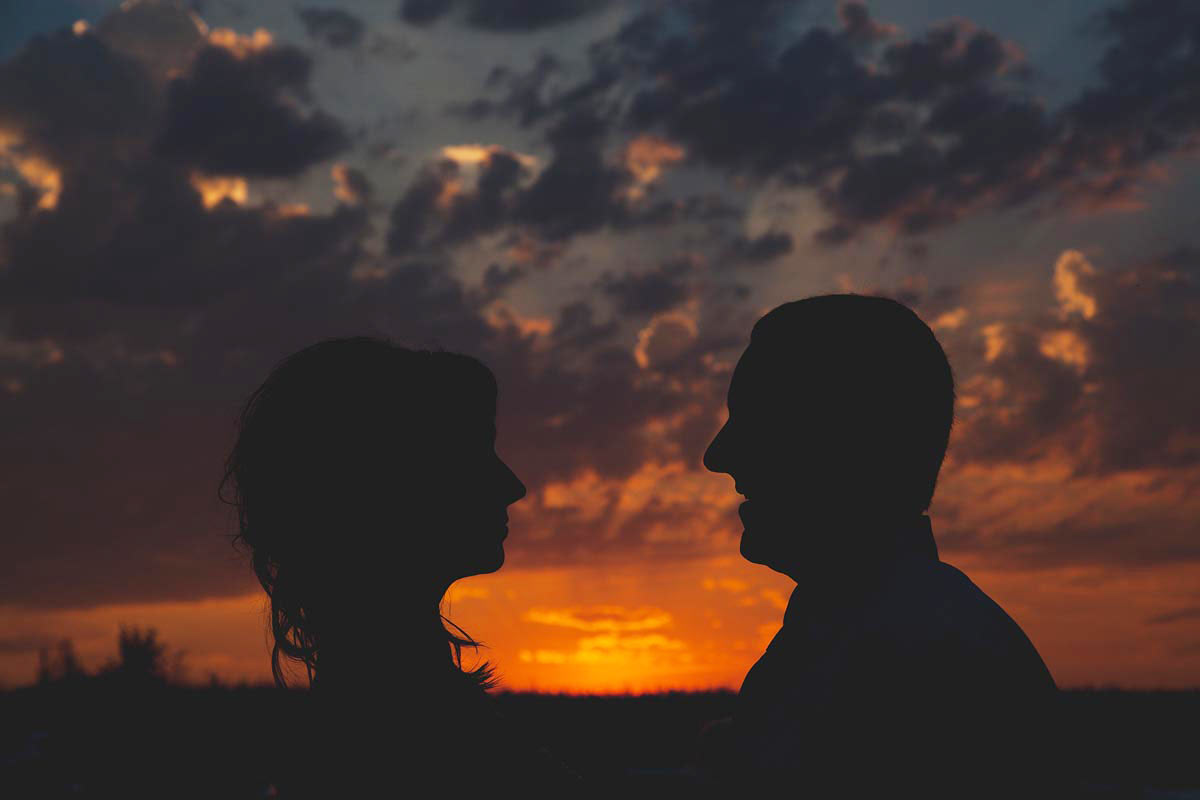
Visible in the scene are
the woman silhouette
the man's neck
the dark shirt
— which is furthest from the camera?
the woman silhouette

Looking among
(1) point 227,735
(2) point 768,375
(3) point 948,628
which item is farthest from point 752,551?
(1) point 227,735

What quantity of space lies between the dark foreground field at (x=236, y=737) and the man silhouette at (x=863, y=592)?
440 cm

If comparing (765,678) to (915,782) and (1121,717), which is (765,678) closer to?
(915,782)

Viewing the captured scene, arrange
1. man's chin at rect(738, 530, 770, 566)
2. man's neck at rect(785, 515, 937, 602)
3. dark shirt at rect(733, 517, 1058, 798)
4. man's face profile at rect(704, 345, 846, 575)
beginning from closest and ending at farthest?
dark shirt at rect(733, 517, 1058, 798)
man's neck at rect(785, 515, 937, 602)
man's face profile at rect(704, 345, 846, 575)
man's chin at rect(738, 530, 770, 566)

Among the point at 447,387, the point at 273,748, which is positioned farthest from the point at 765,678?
the point at 273,748

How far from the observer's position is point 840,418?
9.32 feet

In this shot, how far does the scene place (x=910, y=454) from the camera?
2836 mm

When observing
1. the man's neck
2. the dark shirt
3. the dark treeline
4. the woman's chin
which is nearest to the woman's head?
the woman's chin

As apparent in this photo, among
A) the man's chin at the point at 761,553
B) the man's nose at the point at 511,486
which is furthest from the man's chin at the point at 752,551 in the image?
the man's nose at the point at 511,486

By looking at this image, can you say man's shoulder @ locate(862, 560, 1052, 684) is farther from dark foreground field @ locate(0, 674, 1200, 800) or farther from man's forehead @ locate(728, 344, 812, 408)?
dark foreground field @ locate(0, 674, 1200, 800)

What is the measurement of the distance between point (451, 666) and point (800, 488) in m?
1.48

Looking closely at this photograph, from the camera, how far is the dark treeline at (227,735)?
8117mm

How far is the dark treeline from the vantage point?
812cm

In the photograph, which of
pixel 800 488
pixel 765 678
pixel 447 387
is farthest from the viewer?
pixel 447 387
